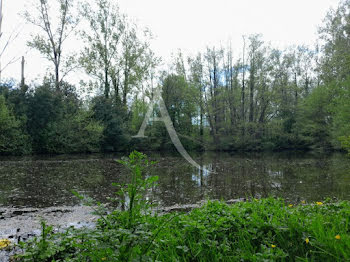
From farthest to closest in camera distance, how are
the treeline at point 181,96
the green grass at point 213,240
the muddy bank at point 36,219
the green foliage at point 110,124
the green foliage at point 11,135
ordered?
1. the green foliage at point 110,124
2. the treeline at point 181,96
3. the green foliage at point 11,135
4. the muddy bank at point 36,219
5. the green grass at point 213,240

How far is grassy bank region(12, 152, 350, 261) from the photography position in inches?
64.1

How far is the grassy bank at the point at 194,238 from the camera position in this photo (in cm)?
163

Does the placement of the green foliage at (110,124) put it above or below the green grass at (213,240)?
above

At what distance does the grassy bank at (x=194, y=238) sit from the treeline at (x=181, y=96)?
50.8 ft

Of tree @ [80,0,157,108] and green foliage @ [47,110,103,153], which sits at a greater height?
tree @ [80,0,157,108]

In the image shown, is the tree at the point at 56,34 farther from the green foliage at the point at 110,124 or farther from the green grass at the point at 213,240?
the green grass at the point at 213,240

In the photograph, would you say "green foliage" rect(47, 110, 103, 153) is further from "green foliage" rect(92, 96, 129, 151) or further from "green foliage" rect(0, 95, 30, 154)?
"green foliage" rect(0, 95, 30, 154)

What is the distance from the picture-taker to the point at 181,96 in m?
26.8

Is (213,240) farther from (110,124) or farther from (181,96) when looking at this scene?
(181,96)

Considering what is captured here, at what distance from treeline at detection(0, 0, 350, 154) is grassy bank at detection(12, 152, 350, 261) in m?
15.5

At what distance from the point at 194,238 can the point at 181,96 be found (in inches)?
982

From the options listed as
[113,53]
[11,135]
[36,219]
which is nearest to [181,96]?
[113,53]

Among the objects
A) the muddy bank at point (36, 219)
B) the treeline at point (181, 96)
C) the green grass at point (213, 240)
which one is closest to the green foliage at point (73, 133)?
the treeline at point (181, 96)

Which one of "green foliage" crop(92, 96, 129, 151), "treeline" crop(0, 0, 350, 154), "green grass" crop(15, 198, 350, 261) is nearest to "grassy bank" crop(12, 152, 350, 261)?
"green grass" crop(15, 198, 350, 261)
